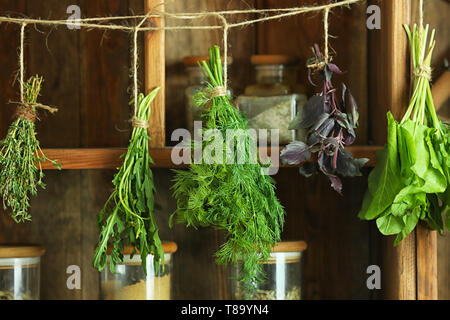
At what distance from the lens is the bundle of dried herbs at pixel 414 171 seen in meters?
1.03

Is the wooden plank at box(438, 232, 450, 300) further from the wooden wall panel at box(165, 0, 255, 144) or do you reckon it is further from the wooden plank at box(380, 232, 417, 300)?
the wooden wall panel at box(165, 0, 255, 144)

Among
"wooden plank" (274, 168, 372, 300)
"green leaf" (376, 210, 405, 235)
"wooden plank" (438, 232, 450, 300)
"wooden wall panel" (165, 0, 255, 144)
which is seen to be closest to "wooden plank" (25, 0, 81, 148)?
"wooden wall panel" (165, 0, 255, 144)

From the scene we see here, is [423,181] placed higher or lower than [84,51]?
lower

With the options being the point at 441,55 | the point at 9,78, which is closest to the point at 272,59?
the point at 441,55

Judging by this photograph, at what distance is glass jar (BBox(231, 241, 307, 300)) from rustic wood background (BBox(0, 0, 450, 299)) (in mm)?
140

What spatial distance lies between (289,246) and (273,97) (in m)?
0.28

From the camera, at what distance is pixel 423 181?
1023mm

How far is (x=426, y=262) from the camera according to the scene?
→ 1.13 m

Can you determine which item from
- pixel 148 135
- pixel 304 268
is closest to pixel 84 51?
pixel 148 135

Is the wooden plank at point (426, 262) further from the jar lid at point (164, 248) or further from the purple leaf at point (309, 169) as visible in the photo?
the jar lid at point (164, 248)

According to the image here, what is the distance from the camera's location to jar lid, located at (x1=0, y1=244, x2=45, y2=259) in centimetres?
121

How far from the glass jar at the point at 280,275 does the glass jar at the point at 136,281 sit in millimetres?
Result: 129
